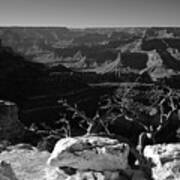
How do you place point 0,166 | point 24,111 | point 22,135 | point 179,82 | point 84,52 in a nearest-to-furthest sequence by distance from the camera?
point 0,166 → point 22,135 → point 24,111 → point 179,82 → point 84,52

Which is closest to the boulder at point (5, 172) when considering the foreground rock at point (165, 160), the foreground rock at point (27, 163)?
the foreground rock at point (27, 163)

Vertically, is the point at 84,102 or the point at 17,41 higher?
the point at 17,41

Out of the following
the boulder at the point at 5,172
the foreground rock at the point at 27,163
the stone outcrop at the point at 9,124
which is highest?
the boulder at the point at 5,172

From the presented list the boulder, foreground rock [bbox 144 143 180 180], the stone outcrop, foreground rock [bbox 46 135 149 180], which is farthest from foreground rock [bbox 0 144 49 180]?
the stone outcrop

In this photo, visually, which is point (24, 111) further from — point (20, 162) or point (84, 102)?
point (20, 162)

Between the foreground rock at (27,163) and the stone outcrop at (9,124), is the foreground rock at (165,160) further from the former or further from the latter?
the stone outcrop at (9,124)

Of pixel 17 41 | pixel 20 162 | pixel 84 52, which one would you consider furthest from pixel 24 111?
pixel 17 41
